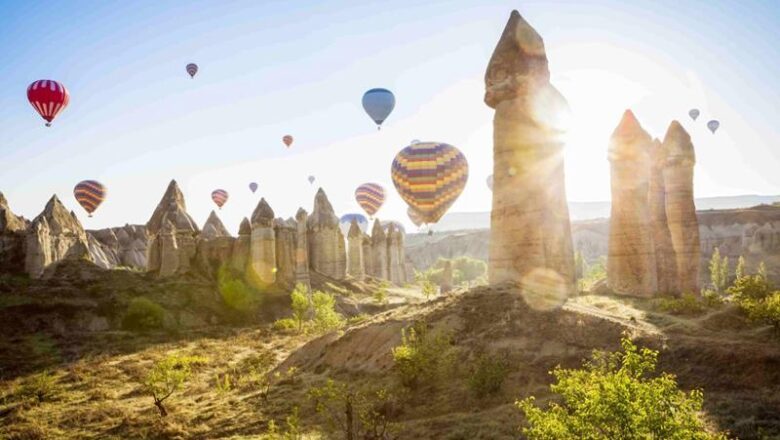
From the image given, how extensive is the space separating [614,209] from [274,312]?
26.0 metres

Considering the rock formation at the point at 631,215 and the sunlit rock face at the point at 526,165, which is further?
the rock formation at the point at 631,215

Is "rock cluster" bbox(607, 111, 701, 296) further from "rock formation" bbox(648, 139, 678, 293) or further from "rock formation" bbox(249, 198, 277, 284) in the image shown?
"rock formation" bbox(249, 198, 277, 284)

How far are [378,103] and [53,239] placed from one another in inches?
1285

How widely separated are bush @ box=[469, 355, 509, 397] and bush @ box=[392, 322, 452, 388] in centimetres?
157

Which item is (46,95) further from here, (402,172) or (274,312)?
(402,172)

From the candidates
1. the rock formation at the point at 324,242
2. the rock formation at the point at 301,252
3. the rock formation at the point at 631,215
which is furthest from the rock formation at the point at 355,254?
the rock formation at the point at 631,215

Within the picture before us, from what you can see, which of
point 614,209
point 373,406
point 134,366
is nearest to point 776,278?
point 614,209

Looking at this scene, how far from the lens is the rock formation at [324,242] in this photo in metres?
49.5

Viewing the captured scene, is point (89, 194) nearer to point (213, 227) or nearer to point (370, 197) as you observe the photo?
point (213, 227)

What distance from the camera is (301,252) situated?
43312mm

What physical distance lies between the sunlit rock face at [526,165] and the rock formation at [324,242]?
3122 centimetres

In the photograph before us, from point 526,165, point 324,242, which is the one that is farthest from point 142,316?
point 526,165

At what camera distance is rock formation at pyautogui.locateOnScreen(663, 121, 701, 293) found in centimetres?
2803

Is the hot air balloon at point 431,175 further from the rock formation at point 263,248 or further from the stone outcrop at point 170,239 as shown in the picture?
the stone outcrop at point 170,239
